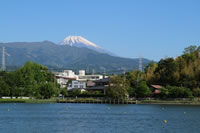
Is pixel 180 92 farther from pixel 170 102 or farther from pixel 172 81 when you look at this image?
pixel 172 81

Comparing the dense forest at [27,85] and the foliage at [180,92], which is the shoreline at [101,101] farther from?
the dense forest at [27,85]

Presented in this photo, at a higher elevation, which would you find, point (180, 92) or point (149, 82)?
point (149, 82)

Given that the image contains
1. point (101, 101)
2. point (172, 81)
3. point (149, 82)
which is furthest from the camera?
point (149, 82)

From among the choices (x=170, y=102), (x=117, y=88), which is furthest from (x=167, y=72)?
(x=117, y=88)

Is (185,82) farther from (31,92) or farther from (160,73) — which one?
(31,92)

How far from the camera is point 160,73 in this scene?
11075 centimetres

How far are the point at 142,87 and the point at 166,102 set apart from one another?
7976mm

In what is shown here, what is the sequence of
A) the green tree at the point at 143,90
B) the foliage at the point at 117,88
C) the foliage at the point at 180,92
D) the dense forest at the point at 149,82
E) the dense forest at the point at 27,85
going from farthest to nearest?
the dense forest at the point at 27,85
the green tree at the point at 143,90
the dense forest at the point at 149,82
the foliage at the point at 180,92
the foliage at the point at 117,88

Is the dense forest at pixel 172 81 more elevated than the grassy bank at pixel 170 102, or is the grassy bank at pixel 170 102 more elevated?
the dense forest at pixel 172 81

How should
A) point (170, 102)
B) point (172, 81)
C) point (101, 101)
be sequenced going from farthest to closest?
point (172, 81) → point (101, 101) → point (170, 102)

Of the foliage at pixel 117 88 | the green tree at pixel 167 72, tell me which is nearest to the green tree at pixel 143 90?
the foliage at pixel 117 88

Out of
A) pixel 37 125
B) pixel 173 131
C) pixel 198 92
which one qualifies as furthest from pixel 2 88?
pixel 173 131

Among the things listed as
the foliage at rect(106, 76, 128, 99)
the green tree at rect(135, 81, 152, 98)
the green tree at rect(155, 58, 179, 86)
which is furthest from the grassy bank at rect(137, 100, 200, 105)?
the green tree at rect(155, 58, 179, 86)

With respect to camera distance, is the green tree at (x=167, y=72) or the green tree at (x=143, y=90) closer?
the green tree at (x=143, y=90)
